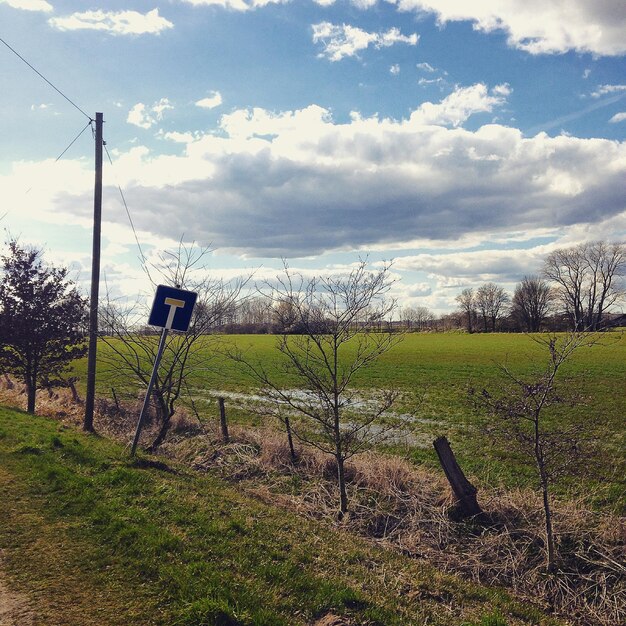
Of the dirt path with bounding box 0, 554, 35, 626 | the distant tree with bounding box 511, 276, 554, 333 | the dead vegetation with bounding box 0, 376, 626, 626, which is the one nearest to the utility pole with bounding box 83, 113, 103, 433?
the dead vegetation with bounding box 0, 376, 626, 626

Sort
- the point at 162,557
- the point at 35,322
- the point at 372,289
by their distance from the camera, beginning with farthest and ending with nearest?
1. the point at 35,322
2. the point at 372,289
3. the point at 162,557

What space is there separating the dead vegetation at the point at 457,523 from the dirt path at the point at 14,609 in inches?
173

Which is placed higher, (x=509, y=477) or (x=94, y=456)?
(x=94, y=456)

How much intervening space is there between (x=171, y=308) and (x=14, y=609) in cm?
514

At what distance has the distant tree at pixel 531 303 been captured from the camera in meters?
91.9

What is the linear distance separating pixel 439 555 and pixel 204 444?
6.83 metres

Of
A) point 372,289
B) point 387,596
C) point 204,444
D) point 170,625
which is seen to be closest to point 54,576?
point 170,625

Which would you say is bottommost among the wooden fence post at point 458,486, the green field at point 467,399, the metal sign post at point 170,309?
the green field at point 467,399

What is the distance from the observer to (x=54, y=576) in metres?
4.07

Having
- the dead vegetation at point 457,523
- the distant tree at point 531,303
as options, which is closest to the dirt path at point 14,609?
the dead vegetation at point 457,523

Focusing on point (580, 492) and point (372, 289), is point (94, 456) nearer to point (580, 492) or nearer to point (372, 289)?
point (372, 289)

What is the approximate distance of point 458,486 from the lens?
7.11 meters

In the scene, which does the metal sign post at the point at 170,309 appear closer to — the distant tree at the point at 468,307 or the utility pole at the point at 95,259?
the utility pole at the point at 95,259

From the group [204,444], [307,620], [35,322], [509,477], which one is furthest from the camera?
[35,322]
